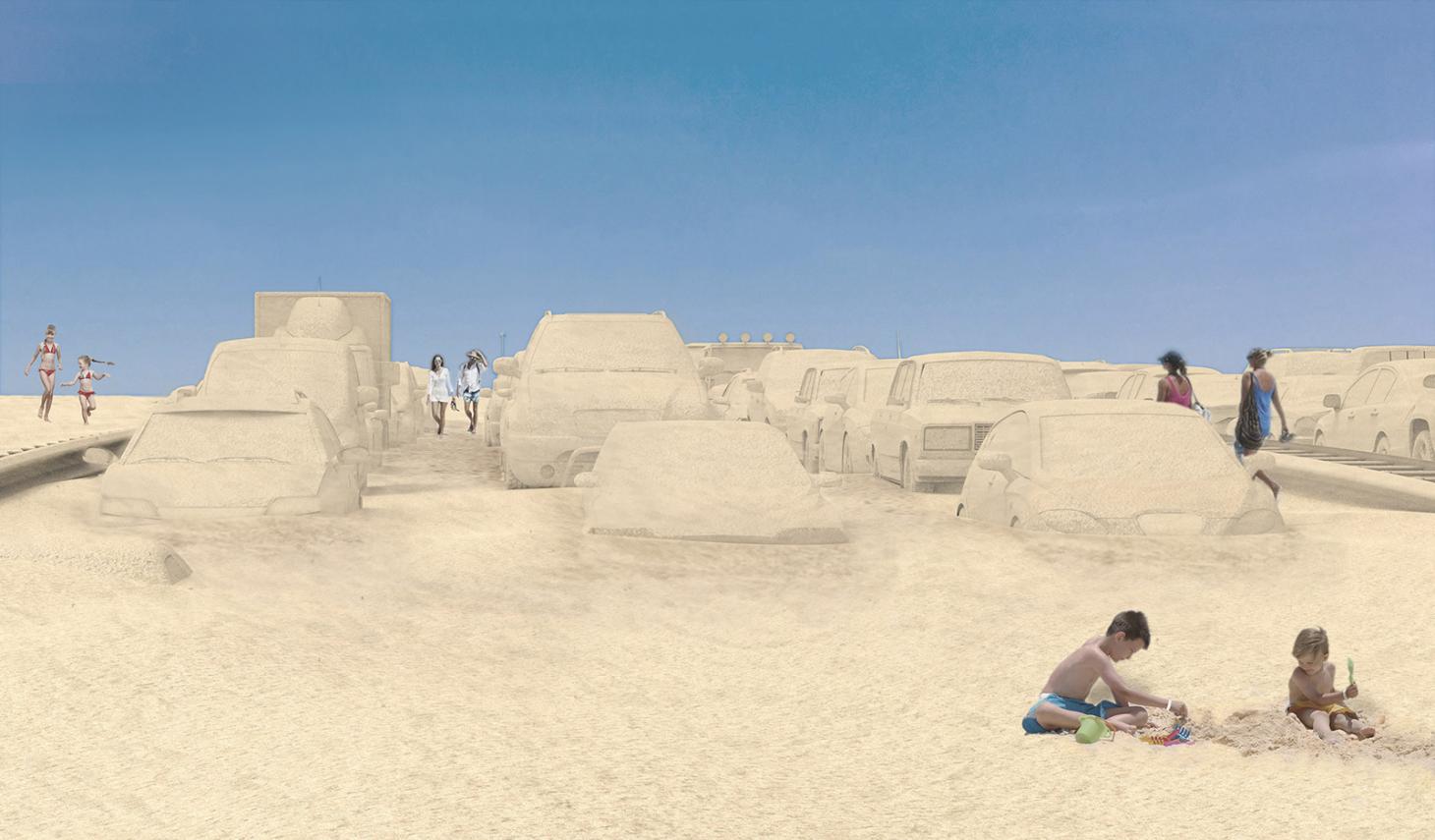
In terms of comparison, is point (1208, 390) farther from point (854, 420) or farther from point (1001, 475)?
point (1001, 475)

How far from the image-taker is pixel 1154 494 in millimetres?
12398

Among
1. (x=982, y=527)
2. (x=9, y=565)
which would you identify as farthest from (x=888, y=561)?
(x=9, y=565)

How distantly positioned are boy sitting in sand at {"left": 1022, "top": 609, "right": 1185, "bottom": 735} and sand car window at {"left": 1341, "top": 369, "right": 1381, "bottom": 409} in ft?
50.2

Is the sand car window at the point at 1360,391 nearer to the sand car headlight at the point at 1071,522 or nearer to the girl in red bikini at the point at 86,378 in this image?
the sand car headlight at the point at 1071,522

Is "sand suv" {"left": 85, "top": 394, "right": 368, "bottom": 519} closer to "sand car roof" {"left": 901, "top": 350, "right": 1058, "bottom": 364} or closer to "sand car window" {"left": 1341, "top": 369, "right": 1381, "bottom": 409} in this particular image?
"sand car roof" {"left": 901, "top": 350, "right": 1058, "bottom": 364}

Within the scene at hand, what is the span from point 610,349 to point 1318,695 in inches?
433

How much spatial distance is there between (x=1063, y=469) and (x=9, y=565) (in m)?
8.43

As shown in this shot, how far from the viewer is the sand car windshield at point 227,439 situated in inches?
535

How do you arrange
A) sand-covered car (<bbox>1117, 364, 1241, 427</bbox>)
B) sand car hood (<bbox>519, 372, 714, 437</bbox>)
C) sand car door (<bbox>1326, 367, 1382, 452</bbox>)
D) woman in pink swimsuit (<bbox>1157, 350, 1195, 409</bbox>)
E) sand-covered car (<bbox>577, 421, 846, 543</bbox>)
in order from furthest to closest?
sand-covered car (<bbox>1117, 364, 1241, 427</bbox>) < sand car door (<bbox>1326, 367, 1382, 452</bbox>) < sand car hood (<bbox>519, 372, 714, 437</bbox>) < woman in pink swimsuit (<bbox>1157, 350, 1195, 409</bbox>) < sand-covered car (<bbox>577, 421, 846, 543</bbox>)

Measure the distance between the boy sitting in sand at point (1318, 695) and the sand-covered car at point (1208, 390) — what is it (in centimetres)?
1687

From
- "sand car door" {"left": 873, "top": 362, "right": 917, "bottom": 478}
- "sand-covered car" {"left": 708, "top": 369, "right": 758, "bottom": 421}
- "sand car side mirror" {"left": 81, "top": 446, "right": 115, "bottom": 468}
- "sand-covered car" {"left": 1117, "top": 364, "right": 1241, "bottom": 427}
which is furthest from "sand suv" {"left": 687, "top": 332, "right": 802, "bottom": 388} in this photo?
"sand car side mirror" {"left": 81, "top": 446, "right": 115, "bottom": 468}

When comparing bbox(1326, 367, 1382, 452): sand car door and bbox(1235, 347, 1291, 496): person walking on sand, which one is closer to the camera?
bbox(1235, 347, 1291, 496): person walking on sand

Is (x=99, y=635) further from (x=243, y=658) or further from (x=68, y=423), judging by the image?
(x=68, y=423)

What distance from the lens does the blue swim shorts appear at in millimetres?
7465
